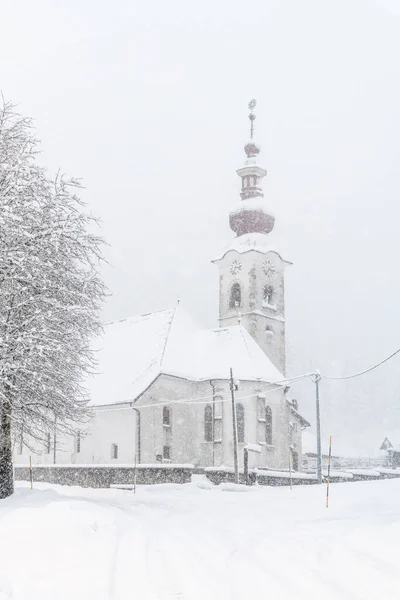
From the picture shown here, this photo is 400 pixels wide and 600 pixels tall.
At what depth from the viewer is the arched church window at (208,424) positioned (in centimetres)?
4450

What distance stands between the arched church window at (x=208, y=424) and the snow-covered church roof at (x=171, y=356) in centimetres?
193

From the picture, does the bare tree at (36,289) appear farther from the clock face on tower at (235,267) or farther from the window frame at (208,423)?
the clock face on tower at (235,267)

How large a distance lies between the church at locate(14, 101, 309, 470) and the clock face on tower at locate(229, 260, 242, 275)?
4702 mm

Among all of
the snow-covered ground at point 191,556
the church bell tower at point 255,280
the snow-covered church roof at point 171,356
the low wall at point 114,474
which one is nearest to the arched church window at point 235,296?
the church bell tower at point 255,280

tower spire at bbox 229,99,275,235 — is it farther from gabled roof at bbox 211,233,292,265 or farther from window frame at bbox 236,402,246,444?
window frame at bbox 236,402,246,444

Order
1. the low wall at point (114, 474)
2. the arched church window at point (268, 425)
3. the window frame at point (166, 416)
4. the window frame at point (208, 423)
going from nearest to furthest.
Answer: the low wall at point (114, 474) → the window frame at point (166, 416) → the window frame at point (208, 423) → the arched church window at point (268, 425)

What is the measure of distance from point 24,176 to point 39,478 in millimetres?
25801

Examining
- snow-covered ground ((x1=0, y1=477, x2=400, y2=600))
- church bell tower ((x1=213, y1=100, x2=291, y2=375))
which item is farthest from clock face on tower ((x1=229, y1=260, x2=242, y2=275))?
snow-covered ground ((x1=0, y1=477, x2=400, y2=600))

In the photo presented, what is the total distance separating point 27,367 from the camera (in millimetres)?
16391

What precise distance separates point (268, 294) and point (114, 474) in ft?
79.2

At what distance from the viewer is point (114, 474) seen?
33.2m

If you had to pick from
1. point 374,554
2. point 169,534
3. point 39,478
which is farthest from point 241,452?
point 374,554

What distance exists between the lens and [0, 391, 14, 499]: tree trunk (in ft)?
57.8

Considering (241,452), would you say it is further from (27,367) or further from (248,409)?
(27,367)
